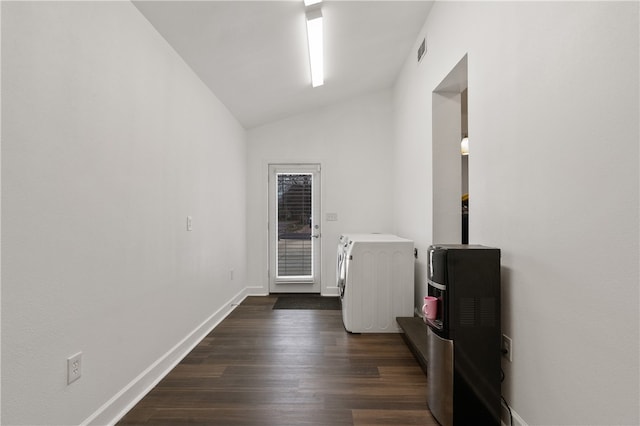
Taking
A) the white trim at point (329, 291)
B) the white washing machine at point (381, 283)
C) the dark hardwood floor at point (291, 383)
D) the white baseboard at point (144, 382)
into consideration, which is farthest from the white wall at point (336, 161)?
the white baseboard at point (144, 382)

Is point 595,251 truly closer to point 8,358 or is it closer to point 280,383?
point 280,383

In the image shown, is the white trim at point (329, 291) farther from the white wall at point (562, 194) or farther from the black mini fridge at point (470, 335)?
the black mini fridge at point (470, 335)

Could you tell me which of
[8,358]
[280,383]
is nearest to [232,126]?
[280,383]

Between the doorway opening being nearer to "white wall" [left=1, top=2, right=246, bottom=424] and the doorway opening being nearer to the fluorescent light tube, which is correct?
the fluorescent light tube

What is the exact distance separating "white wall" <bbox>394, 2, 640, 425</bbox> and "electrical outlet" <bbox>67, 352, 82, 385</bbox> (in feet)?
7.41

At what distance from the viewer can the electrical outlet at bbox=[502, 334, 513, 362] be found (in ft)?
5.83

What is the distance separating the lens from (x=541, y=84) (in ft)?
5.02

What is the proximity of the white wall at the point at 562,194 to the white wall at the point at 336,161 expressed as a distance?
2.79m

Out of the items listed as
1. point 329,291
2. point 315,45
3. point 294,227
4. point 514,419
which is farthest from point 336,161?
point 514,419

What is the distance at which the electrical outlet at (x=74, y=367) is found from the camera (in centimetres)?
158

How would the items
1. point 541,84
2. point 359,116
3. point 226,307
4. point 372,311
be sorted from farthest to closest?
point 359,116 → point 226,307 → point 372,311 → point 541,84

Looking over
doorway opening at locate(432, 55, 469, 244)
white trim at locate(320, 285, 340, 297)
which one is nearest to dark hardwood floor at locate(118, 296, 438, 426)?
doorway opening at locate(432, 55, 469, 244)

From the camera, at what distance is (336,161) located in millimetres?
5062

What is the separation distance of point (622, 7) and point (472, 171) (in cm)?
121
